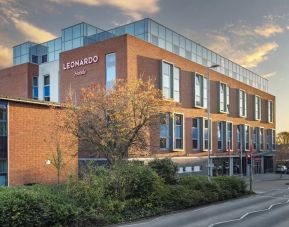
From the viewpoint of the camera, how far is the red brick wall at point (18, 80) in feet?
169

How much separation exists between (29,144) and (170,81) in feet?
66.5

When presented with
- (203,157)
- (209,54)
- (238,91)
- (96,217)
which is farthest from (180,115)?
(96,217)

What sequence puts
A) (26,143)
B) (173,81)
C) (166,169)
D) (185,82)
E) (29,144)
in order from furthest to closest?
(185,82) → (173,81) → (29,144) → (26,143) → (166,169)

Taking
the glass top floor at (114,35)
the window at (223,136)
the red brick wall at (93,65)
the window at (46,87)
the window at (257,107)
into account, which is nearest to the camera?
the red brick wall at (93,65)

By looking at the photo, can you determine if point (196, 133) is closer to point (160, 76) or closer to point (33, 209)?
point (160, 76)

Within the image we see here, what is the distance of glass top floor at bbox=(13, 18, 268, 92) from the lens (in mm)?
47562

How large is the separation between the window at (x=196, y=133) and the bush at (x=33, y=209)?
35.2 metres

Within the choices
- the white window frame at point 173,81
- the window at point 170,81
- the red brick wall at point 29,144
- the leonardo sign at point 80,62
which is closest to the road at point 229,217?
the red brick wall at point 29,144

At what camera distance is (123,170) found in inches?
856

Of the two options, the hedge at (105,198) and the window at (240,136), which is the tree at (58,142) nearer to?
the hedge at (105,198)

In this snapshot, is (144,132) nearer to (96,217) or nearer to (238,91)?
(96,217)

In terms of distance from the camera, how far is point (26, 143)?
29906 mm

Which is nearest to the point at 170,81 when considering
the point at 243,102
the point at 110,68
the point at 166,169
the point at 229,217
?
the point at 110,68

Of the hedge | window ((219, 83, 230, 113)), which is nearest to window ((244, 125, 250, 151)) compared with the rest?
window ((219, 83, 230, 113))
